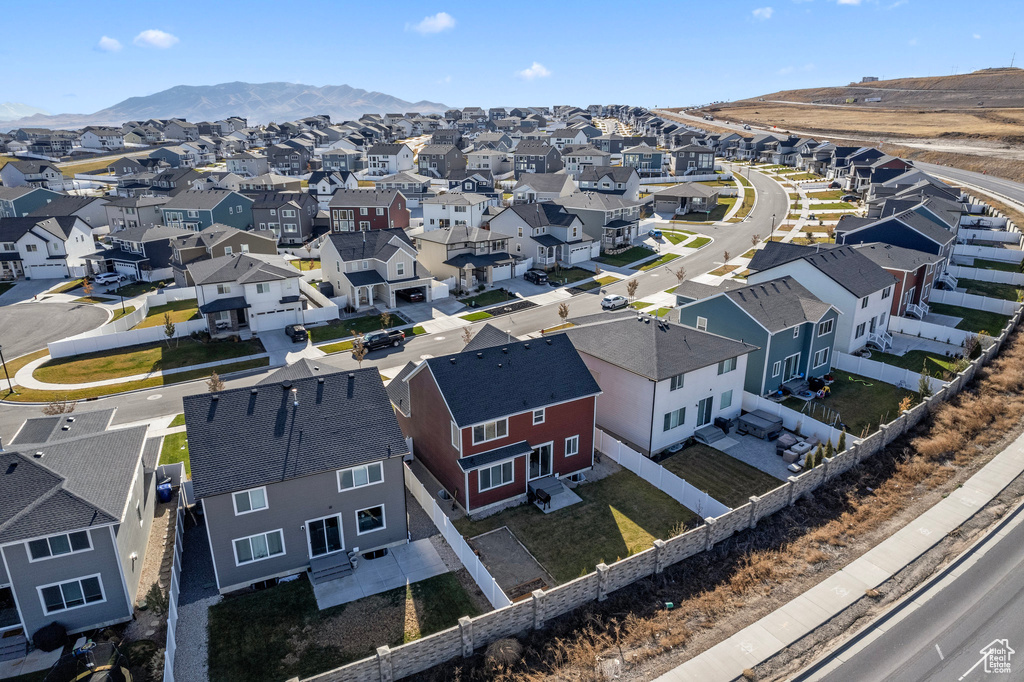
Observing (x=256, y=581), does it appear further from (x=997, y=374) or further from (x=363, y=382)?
(x=997, y=374)

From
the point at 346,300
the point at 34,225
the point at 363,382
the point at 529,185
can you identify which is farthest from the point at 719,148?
the point at 363,382

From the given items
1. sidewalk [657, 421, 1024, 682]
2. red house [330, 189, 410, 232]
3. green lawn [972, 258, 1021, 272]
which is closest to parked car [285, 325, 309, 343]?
red house [330, 189, 410, 232]

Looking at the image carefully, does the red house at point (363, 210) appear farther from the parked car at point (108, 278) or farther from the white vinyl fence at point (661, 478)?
the white vinyl fence at point (661, 478)

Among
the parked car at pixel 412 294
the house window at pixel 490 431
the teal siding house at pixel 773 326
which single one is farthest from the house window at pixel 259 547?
the parked car at pixel 412 294

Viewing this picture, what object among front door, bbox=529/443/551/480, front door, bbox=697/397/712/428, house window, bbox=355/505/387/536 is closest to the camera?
house window, bbox=355/505/387/536

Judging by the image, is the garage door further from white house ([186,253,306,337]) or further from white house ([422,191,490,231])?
white house ([422,191,490,231])
